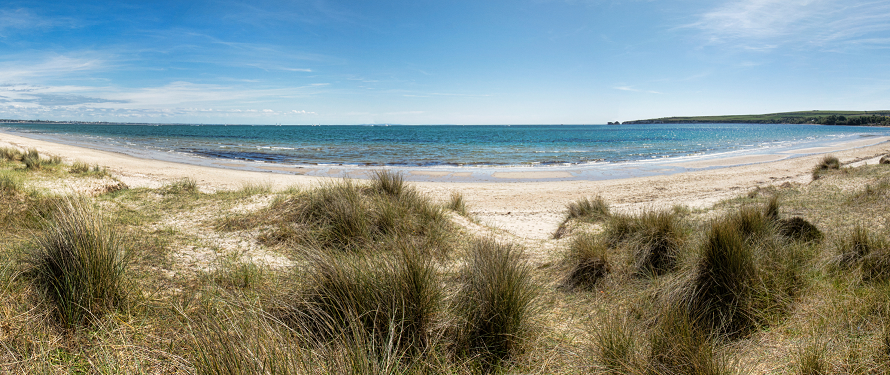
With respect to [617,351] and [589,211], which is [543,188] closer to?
[589,211]

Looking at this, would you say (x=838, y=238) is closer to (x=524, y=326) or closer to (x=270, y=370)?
(x=524, y=326)

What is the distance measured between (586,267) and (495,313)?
256 cm

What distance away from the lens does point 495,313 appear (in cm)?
332

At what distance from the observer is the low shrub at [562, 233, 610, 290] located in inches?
205

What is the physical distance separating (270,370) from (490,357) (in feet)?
5.97

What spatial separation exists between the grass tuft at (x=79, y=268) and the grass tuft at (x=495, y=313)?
9.84 feet

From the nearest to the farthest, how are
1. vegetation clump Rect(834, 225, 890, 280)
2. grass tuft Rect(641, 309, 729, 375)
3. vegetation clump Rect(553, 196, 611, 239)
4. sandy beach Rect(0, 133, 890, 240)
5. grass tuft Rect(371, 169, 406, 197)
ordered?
grass tuft Rect(641, 309, 729, 375) < vegetation clump Rect(834, 225, 890, 280) < grass tuft Rect(371, 169, 406, 197) < vegetation clump Rect(553, 196, 611, 239) < sandy beach Rect(0, 133, 890, 240)

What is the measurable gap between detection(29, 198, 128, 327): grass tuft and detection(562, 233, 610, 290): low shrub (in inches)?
192

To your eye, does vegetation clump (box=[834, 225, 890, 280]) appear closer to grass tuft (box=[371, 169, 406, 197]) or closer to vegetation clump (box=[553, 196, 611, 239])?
vegetation clump (box=[553, 196, 611, 239])

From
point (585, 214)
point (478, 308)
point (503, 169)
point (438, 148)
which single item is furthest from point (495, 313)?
point (438, 148)

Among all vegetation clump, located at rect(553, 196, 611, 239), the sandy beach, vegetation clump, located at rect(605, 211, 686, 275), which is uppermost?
vegetation clump, located at rect(605, 211, 686, 275)

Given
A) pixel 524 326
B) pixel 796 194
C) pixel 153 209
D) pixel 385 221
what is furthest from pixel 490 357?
pixel 796 194

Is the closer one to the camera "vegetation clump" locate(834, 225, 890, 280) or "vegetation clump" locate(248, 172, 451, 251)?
"vegetation clump" locate(834, 225, 890, 280)

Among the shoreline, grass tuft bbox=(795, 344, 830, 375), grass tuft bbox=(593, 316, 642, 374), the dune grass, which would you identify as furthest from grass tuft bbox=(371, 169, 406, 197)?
the shoreline
